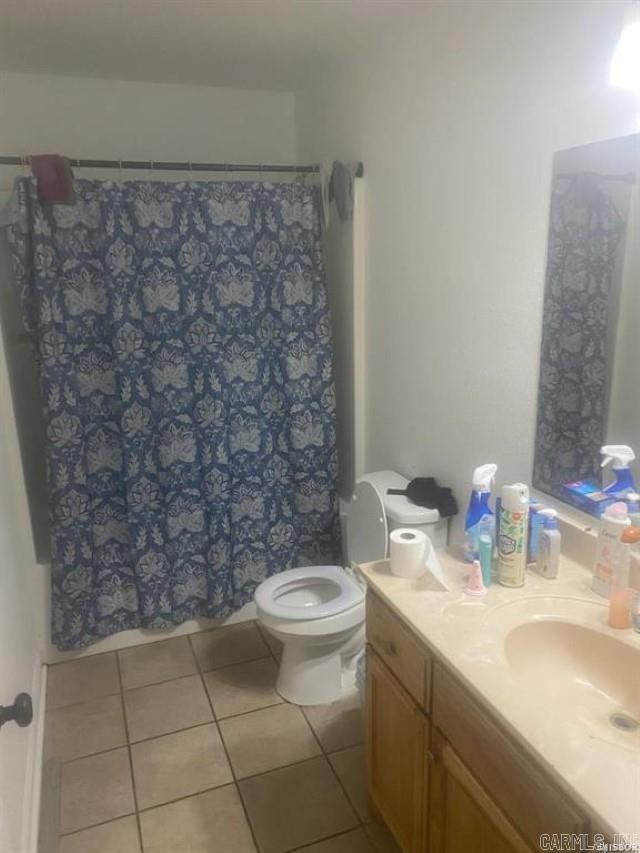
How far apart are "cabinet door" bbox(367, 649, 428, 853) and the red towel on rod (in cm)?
188

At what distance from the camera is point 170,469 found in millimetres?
2600

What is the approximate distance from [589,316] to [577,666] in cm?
82

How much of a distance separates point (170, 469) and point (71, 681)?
93 cm

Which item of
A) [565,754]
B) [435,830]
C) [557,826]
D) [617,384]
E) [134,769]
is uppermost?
[617,384]

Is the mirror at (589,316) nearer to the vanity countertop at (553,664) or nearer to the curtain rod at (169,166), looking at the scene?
the vanity countertop at (553,664)

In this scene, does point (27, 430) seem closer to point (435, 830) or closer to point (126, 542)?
point (126, 542)

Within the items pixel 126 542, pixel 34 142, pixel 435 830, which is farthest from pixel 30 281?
pixel 435 830

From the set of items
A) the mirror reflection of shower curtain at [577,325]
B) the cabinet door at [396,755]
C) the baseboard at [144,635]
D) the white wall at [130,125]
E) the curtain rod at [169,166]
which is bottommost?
the baseboard at [144,635]

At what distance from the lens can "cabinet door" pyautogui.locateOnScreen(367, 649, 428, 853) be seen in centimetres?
146

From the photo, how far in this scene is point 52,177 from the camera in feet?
7.43

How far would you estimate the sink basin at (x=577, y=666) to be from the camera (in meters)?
1.28

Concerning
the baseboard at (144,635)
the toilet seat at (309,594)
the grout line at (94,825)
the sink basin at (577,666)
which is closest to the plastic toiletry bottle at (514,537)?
the sink basin at (577,666)

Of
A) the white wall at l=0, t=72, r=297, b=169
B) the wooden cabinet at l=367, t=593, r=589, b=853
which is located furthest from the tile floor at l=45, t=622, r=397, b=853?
the white wall at l=0, t=72, r=297, b=169

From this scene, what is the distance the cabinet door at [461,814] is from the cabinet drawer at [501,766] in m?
0.02
